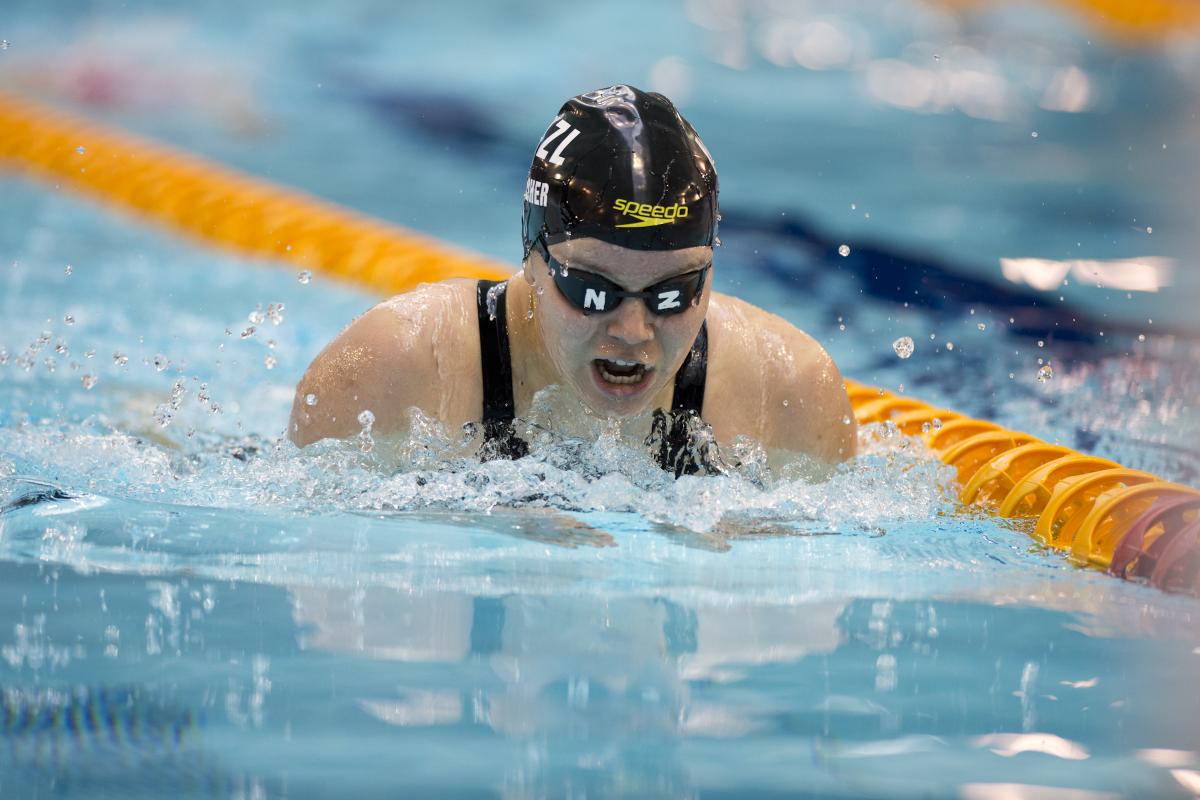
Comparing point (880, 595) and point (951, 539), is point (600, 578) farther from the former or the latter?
point (951, 539)

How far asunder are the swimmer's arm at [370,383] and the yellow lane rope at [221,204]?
8.15 feet

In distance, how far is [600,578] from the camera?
85.6 inches

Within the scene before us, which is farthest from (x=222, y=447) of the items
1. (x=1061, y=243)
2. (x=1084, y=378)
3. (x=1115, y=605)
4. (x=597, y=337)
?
(x=1061, y=243)

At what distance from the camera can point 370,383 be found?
2.48 meters

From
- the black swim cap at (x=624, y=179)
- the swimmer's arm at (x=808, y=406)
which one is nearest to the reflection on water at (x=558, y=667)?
the swimmer's arm at (x=808, y=406)

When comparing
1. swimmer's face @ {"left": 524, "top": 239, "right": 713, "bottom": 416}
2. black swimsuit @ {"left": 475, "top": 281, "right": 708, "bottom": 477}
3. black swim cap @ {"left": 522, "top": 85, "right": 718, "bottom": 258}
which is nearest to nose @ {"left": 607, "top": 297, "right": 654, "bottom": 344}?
swimmer's face @ {"left": 524, "top": 239, "right": 713, "bottom": 416}

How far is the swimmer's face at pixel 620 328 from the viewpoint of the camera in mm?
2328

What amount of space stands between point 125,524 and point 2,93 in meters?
5.42

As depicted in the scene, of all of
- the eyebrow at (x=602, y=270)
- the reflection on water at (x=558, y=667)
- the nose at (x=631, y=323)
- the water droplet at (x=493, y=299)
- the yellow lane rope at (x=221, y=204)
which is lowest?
the reflection on water at (x=558, y=667)

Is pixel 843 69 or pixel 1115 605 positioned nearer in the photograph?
pixel 1115 605

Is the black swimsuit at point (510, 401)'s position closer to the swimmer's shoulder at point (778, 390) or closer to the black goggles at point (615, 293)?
the swimmer's shoulder at point (778, 390)

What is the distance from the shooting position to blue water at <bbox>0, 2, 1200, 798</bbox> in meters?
1.58

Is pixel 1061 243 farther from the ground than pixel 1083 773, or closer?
farther from the ground

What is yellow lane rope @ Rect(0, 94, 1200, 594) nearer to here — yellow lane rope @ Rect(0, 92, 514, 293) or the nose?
yellow lane rope @ Rect(0, 92, 514, 293)
